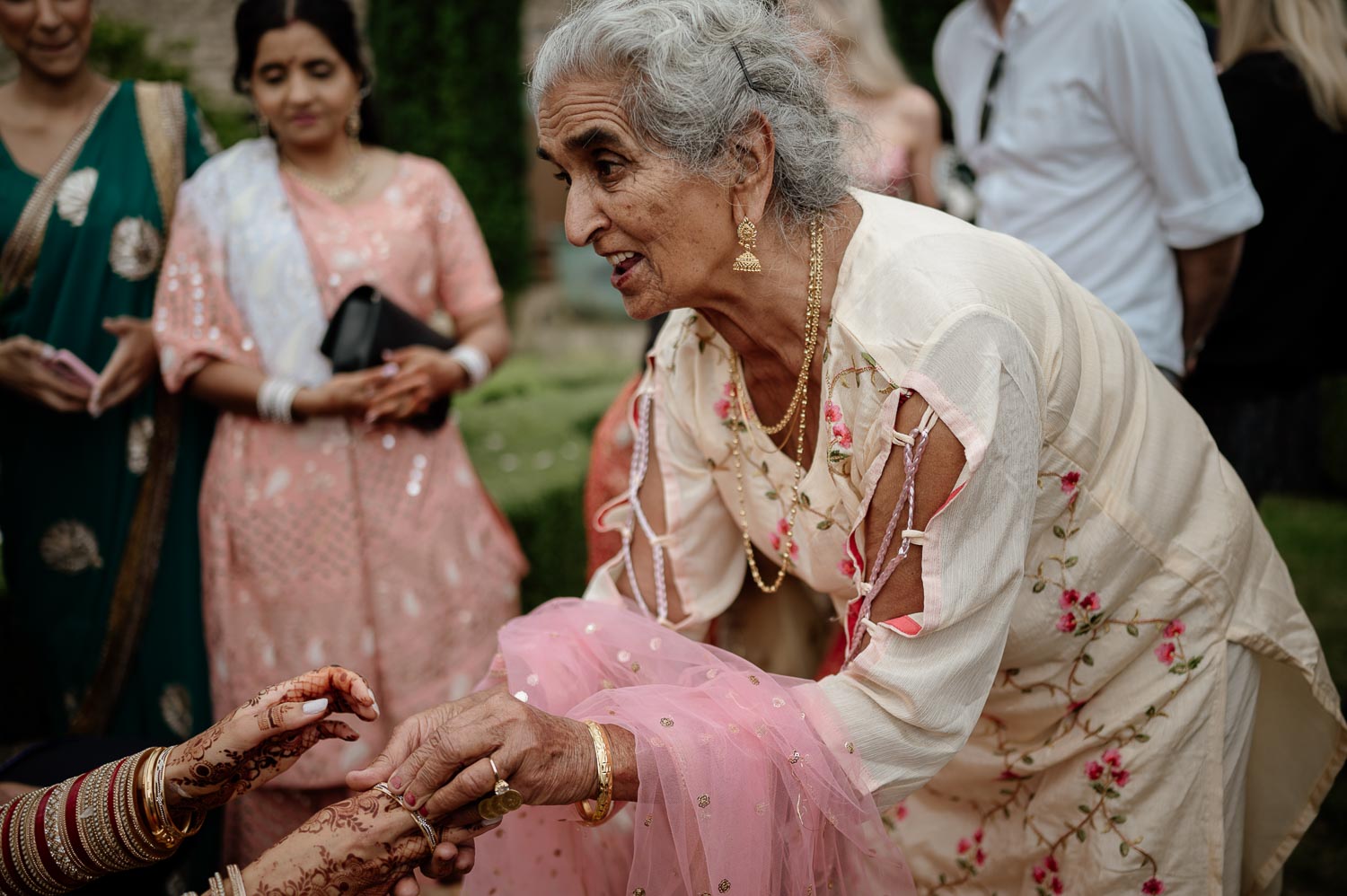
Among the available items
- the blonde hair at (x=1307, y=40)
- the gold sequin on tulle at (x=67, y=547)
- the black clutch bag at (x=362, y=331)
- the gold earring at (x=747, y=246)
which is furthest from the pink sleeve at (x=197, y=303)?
the blonde hair at (x=1307, y=40)

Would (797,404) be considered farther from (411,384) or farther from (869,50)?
(869,50)

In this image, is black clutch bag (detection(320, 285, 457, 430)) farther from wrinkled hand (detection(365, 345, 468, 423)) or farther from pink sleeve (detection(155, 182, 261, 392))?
Answer: pink sleeve (detection(155, 182, 261, 392))

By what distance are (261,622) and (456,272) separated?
3.87ft

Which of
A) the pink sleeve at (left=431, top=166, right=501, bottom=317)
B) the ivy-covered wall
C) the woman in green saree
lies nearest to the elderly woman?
the pink sleeve at (left=431, top=166, right=501, bottom=317)

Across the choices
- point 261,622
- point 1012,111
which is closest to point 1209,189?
point 1012,111

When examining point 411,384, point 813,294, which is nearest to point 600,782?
point 813,294

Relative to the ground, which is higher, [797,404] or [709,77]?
[709,77]

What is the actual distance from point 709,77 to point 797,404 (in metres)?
0.60

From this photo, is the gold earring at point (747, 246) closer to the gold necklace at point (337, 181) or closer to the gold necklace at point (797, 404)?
the gold necklace at point (797, 404)

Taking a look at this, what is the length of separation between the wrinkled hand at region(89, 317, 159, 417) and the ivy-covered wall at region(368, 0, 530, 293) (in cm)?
841

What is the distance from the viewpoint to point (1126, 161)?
3.05 m

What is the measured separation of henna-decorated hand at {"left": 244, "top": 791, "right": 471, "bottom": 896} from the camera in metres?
1.86

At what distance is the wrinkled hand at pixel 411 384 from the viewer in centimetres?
341

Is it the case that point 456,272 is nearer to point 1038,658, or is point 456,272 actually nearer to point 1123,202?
point 1123,202
